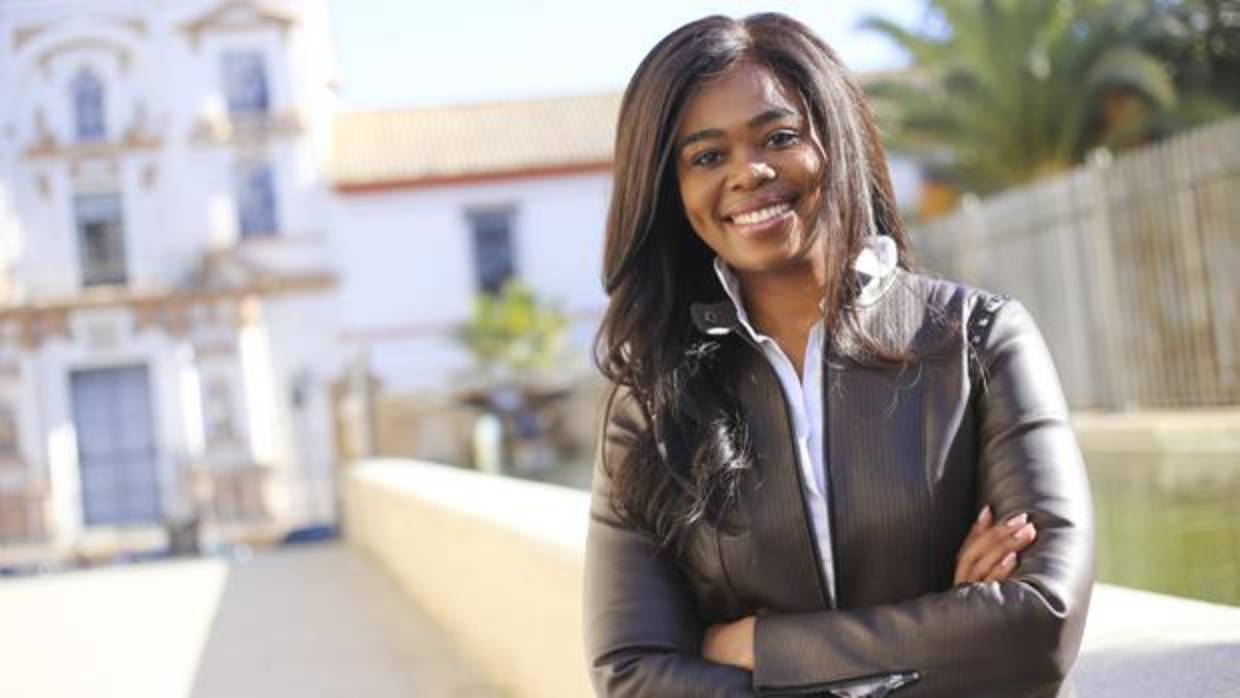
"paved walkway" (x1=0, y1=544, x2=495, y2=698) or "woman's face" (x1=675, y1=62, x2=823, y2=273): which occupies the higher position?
"woman's face" (x1=675, y1=62, x2=823, y2=273)

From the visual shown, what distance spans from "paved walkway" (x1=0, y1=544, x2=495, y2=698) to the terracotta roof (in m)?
17.3

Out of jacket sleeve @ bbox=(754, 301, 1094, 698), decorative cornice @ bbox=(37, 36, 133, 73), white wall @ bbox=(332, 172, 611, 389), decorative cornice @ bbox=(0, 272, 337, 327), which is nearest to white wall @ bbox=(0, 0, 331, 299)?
decorative cornice @ bbox=(37, 36, 133, 73)

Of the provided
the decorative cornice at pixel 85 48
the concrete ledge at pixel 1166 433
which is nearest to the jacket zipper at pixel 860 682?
the concrete ledge at pixel 1166 433

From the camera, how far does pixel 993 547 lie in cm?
223

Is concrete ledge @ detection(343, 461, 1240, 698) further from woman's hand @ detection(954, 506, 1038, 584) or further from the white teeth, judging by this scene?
the white teeth

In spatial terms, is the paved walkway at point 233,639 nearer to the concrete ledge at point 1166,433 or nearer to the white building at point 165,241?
the concrete ledge at point 1166,433

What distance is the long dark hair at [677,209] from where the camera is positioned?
242 centimetres

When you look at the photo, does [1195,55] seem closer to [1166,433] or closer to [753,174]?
[1166,433]

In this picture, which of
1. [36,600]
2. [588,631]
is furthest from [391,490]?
[588,631]

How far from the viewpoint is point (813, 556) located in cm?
235

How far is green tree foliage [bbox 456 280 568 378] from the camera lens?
98.0ft

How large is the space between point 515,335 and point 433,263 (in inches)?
108

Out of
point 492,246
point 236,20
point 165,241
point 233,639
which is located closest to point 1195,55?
point 233,639

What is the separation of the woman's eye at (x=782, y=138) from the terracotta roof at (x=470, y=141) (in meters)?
28.8
